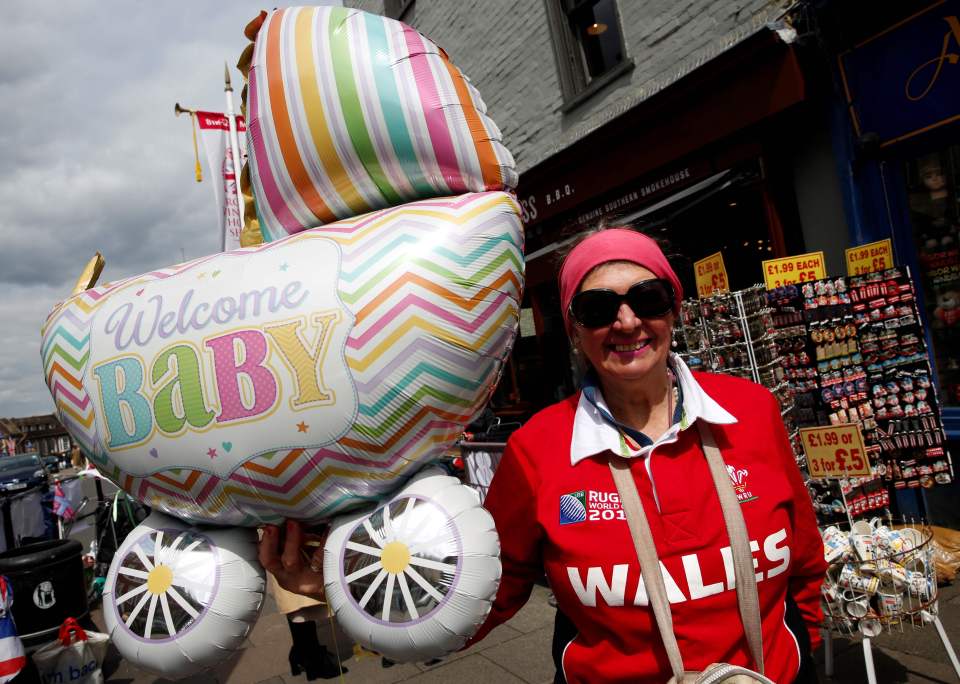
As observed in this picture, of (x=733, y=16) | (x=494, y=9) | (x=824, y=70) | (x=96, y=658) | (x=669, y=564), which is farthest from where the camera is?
(x=494, y=9)

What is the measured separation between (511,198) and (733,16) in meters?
4.91

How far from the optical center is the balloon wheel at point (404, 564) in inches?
53.6

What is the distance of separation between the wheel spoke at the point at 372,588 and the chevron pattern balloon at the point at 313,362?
0.21 m

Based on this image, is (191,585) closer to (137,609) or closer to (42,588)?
(137,609)

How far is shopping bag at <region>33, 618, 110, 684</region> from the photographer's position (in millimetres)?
3820

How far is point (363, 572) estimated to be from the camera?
1403 millimetres

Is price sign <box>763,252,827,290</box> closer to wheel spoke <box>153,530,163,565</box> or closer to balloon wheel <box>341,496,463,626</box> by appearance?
balloon wheel <box>341,496,463,626</box>

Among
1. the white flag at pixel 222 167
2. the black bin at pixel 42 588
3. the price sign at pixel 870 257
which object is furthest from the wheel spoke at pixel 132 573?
the white flag at pixel 222 167

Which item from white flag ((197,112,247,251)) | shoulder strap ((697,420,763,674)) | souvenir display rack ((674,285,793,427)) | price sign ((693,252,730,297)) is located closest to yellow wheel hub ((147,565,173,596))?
shoulder strap ((697,420,763,674))

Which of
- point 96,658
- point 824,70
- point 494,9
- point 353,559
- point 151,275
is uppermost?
point 494,9

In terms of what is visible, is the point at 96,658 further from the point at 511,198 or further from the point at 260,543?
the point at 511,198

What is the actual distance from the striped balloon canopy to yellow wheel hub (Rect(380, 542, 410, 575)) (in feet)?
2.90

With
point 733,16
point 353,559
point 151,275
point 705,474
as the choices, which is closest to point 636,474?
point 705,474

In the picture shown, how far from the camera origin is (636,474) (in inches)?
57.2
